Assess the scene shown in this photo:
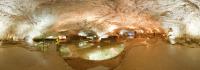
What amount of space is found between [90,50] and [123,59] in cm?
28

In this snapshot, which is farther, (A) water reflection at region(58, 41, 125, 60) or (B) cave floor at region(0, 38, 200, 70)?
(A) water reflection at region(58, 41, 125, 60)

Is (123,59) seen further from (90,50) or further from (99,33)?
(99,33)

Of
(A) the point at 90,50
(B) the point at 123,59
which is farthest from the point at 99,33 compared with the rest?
→ (B) the point at 123,59

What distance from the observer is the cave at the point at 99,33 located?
2.34 meters

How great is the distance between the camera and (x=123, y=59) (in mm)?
2328

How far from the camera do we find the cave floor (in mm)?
2248

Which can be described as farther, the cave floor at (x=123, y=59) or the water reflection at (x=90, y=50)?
the water reflection at (x=90, y=50)

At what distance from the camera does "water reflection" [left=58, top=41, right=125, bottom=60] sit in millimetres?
2373

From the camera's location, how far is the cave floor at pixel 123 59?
88.5 inches

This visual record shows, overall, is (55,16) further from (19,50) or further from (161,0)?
(161,0)

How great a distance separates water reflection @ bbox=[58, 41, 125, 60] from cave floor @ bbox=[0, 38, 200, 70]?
0.05m

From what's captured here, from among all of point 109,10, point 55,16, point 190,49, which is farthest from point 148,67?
point 55,16

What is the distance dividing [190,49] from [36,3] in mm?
1259

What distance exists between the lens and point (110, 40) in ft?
8.43
